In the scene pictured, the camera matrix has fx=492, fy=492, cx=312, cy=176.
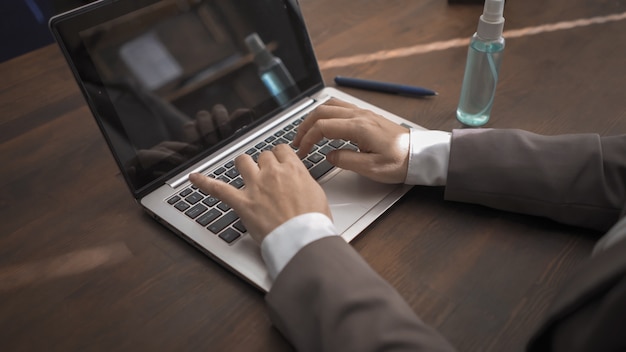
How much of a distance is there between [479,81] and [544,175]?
0.74 feet

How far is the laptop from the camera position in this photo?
2.05 feet

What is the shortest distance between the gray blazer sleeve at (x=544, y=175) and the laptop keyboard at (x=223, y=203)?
0.57 ft

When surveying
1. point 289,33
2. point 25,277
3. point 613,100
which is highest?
point 289,33

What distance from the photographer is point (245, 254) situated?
59 cm

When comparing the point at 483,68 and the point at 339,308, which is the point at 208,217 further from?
the point at 483,68

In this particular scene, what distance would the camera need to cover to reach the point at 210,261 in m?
0.62

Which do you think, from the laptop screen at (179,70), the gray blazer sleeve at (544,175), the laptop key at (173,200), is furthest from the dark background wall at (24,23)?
the gray blazer sleeve at (544,175)

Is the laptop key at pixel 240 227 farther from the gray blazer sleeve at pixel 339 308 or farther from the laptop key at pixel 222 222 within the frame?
the gray blazer sleeve at pixel 339 308

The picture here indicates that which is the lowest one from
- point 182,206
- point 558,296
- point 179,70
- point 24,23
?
point 558,296

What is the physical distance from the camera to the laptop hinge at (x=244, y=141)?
Answer: 27.9 inches

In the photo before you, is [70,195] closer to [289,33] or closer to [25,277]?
[25,277]

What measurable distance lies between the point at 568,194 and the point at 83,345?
23.6 inches

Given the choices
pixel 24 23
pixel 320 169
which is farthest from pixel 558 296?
pixel 24 23

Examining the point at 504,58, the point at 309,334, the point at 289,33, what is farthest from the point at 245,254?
the point at 504,58
